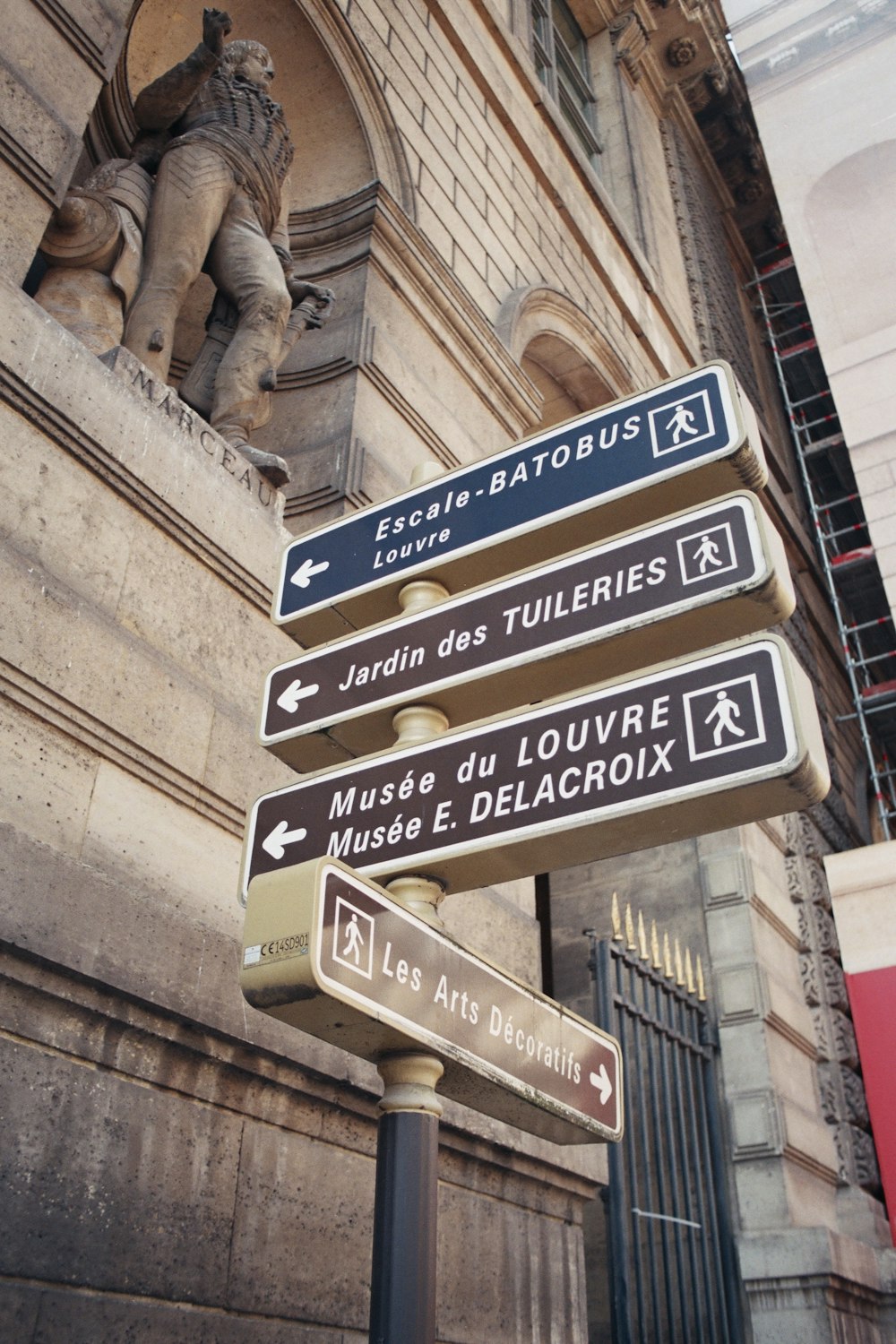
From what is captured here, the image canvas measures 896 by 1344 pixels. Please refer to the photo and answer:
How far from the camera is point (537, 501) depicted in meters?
3.01

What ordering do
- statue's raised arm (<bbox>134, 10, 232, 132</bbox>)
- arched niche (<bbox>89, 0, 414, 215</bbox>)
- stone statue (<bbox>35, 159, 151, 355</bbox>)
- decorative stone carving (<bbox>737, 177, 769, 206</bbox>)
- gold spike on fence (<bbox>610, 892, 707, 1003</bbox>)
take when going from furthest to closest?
decorative stone carving (<bbox>737, 177, 769, 206</bbox>)
gold spike on fence (<bbox>610, 892, 707, 1003</bbox>)
arched niche (<bbox>89, 0, 414, 215</bbox>)
statue's raised arm (<bbox>134, 10, 232, 132</bbox>)
stone statue (<bbox>35, 159, 151, 355</bbox>)

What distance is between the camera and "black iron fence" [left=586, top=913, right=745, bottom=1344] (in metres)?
6.17

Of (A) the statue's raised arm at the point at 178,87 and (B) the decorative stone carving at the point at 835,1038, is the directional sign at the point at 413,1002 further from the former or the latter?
(B) the decorative stone carving at the point at 835,1038

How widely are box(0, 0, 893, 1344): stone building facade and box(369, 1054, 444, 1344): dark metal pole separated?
107 cm

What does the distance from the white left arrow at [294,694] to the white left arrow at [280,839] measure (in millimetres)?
380

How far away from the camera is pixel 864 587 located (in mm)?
17094

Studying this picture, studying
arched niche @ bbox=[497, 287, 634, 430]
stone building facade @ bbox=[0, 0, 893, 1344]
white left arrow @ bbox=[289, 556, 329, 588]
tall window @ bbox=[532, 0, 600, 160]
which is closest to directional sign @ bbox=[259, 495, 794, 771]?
white left arrow @ bbox=[289, 556, 329, 588]

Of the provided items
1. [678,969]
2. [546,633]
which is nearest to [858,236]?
[678,969]

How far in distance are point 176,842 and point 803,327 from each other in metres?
19.8

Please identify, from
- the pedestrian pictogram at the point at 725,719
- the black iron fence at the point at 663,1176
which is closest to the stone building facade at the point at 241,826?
the black iron fence at the point at 663,1176

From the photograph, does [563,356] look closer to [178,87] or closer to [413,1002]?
[178,87]

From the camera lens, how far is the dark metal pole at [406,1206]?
1.97 meters

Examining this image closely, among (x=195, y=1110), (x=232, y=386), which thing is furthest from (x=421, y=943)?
(x=232, y=386)

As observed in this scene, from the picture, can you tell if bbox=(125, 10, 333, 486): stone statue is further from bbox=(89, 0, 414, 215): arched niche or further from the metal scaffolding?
the metal scaffolding
